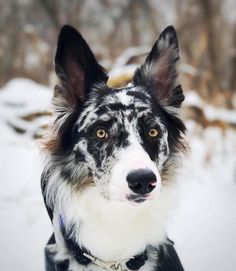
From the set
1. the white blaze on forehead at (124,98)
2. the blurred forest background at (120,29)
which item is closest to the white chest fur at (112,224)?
the white blaze on forehead at (124,98)

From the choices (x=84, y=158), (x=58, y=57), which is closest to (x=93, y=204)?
(x=84, y=158)

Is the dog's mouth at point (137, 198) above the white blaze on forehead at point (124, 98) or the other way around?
the other way around

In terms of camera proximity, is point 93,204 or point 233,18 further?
point 233,18

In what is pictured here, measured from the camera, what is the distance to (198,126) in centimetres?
645

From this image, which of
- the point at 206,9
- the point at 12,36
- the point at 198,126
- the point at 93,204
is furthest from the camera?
the point at 12,36

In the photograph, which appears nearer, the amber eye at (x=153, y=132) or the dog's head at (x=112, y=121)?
the dog's head at (x=112, y=121)

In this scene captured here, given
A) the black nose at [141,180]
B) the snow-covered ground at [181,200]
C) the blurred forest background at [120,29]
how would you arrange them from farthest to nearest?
1. the blurred forest background at [120,29]
2. the snow-covered ground at [181,200]
3. the black nose at [141,180]

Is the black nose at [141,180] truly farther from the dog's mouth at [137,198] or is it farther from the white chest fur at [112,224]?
the white chest fur at [112,224]

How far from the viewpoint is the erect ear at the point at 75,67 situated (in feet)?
8.53

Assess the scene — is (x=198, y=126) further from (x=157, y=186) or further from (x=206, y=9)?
(x=157, y=186)

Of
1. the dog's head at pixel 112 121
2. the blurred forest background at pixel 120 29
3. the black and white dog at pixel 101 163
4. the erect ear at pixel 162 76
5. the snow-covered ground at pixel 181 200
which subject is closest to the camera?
the dog's head at pixel 112 121

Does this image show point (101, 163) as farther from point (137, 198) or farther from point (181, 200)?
point (181, 200)

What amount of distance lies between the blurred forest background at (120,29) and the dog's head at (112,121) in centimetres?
448

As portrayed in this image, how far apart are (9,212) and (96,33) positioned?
6.83 meters
